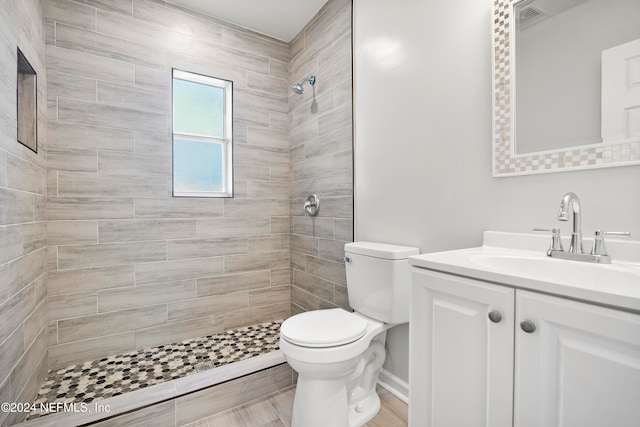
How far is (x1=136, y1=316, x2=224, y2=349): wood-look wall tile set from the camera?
2160 millimetres

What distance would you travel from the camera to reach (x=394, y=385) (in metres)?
1.75

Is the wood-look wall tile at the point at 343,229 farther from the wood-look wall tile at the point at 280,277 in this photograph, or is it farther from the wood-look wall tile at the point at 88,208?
the wood-look wall tile at the point at 88,208

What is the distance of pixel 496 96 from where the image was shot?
1.27m

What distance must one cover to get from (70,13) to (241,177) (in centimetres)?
146

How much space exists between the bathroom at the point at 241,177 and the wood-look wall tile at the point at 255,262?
0.01 metres

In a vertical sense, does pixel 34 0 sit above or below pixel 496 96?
above

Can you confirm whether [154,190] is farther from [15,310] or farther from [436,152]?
[436,152]

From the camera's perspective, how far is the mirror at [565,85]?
97 cm

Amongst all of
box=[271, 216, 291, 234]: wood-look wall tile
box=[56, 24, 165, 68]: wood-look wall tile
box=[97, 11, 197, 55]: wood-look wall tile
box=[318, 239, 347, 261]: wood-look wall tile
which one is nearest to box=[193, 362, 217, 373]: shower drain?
box=[318, 239, 347, 261]: wood-look wall tile

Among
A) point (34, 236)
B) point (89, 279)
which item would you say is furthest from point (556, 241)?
point (89, 279)

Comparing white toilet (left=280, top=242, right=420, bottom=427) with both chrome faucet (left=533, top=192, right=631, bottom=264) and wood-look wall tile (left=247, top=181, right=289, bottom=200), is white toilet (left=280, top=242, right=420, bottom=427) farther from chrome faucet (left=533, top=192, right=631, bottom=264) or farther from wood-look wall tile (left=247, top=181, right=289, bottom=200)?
wood-look wall tile (left=247, top=181, right=289, bottom=200)

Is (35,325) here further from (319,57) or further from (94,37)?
(319,57)

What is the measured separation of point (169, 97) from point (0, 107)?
1080mm

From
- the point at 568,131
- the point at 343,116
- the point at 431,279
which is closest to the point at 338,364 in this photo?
the point at 431,279
